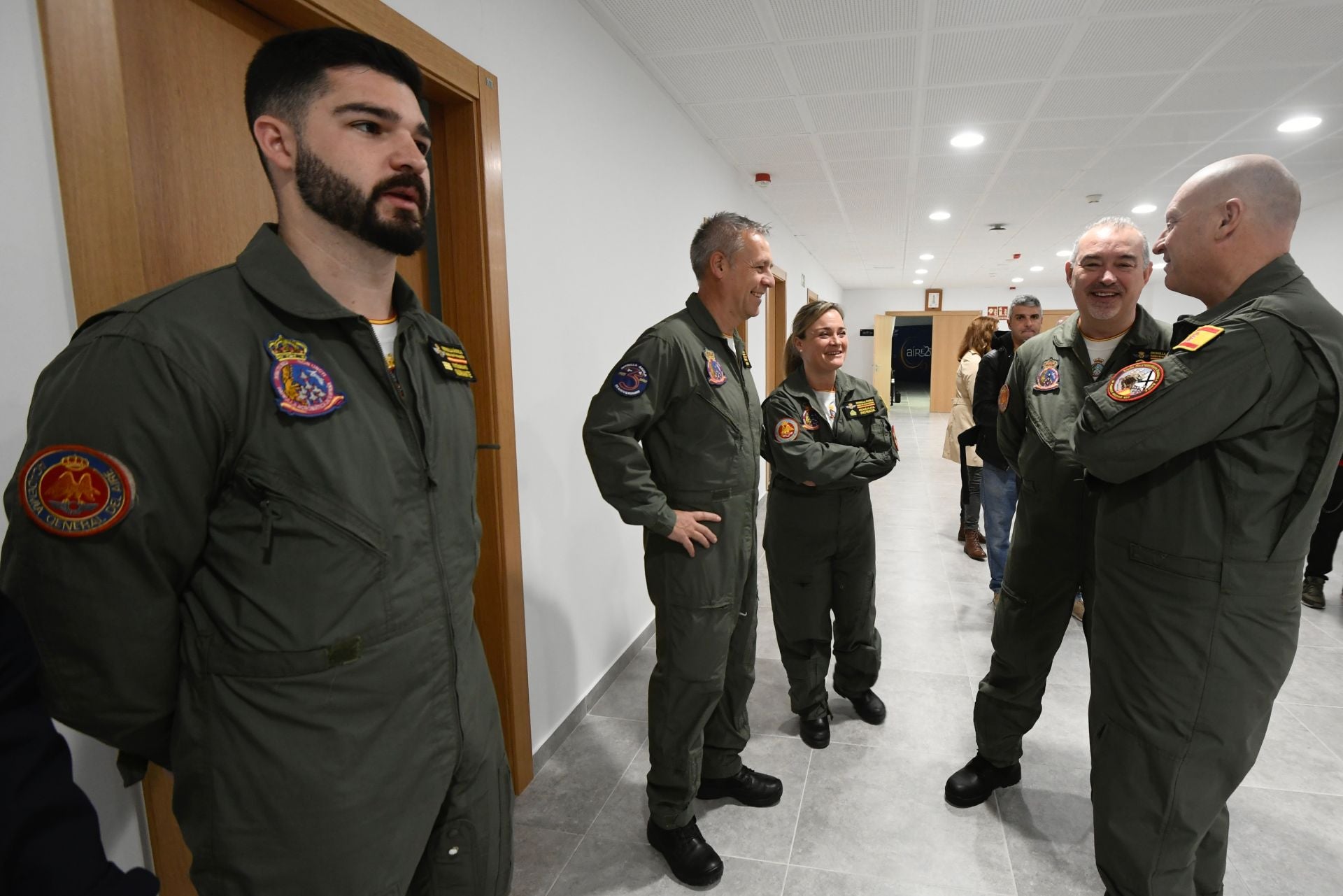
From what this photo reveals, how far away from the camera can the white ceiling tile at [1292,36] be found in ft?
8.71

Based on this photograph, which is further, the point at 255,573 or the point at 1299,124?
the point at 1299,124

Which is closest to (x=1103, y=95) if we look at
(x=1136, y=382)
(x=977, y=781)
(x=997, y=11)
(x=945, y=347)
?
(x=997, y=11)

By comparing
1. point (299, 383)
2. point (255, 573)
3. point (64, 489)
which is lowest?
point (255, 573)

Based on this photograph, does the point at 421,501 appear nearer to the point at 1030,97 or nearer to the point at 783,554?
the point at 783,554

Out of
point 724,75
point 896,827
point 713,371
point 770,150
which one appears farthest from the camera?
point 770,150

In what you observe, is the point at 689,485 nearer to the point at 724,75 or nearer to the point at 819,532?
the point at 819,532

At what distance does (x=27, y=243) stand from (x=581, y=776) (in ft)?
6.75

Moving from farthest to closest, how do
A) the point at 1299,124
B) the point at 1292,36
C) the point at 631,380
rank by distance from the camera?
the point at 1299,124, the point at 1292,36, the point at 631,380

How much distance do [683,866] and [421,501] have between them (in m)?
1.41

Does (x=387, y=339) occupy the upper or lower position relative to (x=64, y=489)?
upper

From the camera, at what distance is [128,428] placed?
747mm

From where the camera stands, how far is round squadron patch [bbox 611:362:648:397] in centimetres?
174

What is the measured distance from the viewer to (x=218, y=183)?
1369 millimetres

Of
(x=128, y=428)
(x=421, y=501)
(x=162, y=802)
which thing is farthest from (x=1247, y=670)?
(x=162, y=802)
